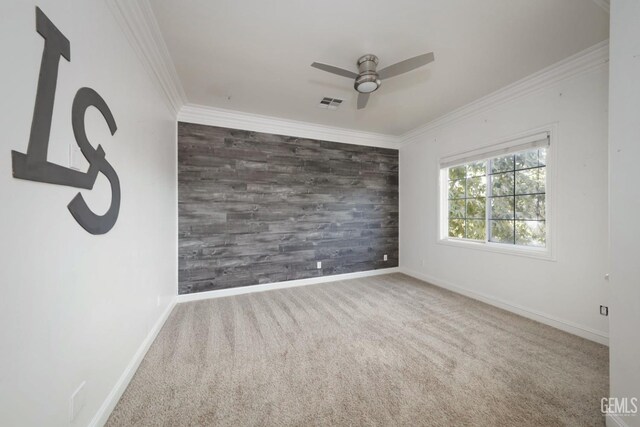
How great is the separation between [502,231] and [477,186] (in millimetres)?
731

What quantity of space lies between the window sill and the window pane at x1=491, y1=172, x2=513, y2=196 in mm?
696

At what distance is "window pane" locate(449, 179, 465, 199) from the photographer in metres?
3.65

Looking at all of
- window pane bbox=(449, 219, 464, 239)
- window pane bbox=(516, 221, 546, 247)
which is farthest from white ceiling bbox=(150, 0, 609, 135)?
window pane bbox=(449, 219, 464, 239)

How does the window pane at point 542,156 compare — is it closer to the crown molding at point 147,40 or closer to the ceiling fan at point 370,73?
the ceiling fan at point 370,73

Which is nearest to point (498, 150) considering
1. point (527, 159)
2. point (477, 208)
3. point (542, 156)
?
point (527, 159)

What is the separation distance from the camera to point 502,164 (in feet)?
10.1

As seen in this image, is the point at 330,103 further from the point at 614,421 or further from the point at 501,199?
the point at 614,421

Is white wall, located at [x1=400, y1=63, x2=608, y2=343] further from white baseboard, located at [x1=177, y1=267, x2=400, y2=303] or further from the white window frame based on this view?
white baseboard, located at [x1=177, y1=267, x2=400, y2=303]

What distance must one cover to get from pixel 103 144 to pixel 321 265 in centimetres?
332

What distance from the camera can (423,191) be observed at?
418 cm

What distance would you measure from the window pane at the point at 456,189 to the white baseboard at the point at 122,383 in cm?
436

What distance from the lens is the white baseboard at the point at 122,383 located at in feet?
4.48

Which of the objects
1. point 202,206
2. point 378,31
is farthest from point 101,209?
point 378,31

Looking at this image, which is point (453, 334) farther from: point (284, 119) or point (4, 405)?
point (284, 119)
